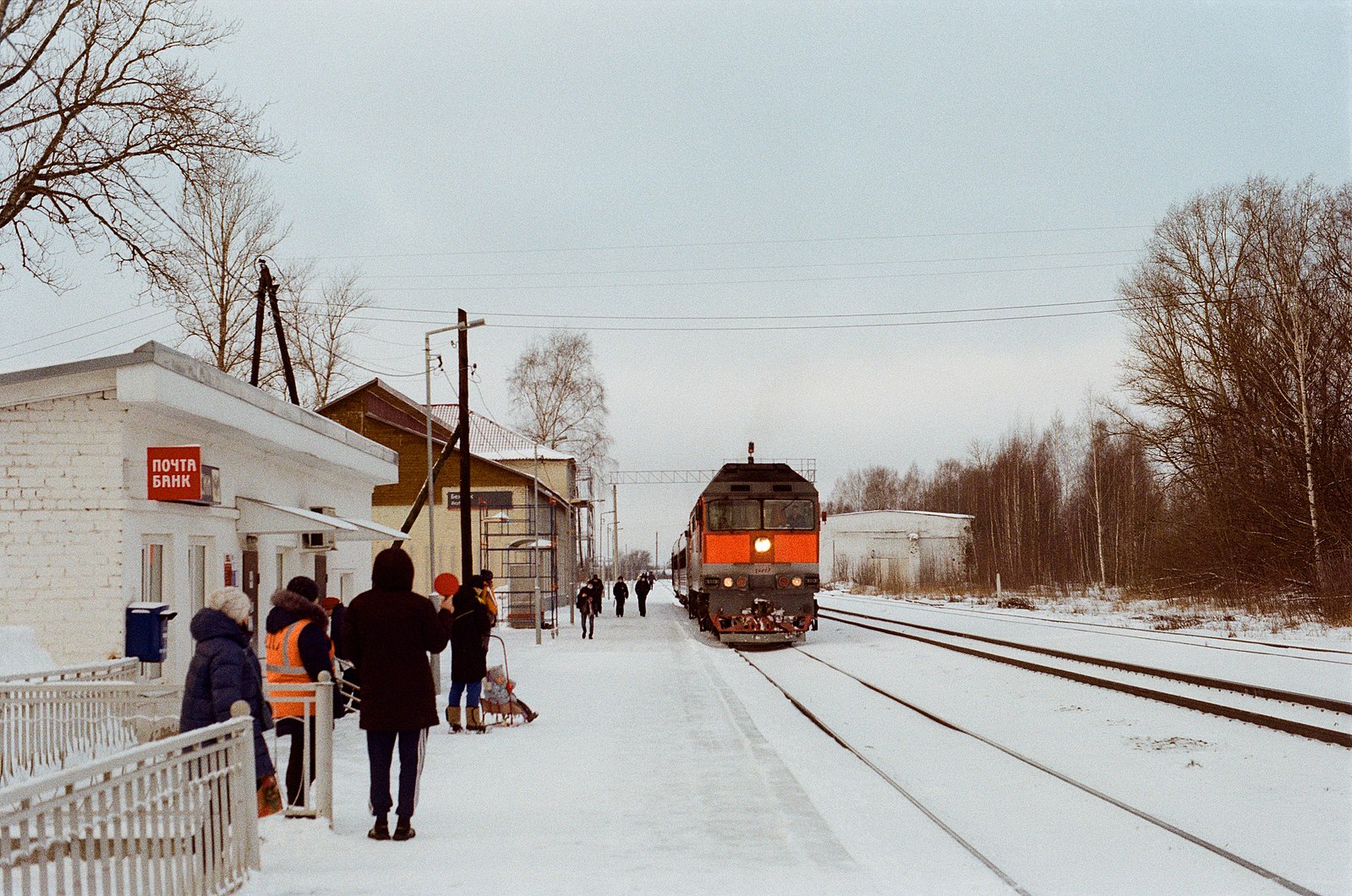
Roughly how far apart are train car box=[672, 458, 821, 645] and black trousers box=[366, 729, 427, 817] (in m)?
18.8

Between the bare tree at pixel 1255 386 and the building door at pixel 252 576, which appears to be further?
the bare tree at pixel 1255 386

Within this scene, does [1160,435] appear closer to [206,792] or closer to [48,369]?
[48,369]

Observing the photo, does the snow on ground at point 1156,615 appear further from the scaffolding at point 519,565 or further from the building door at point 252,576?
the building door at point 252,576

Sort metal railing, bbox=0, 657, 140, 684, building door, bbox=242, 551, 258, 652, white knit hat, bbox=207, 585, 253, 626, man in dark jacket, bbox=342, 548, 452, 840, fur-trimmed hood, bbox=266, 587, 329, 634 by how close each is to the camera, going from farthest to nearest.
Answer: building door, bbox=242, 551, 258, 652 < metal railing, bbox=0, 657, 140, 684 < fur-trimmed hood, bbox=266, 587, 329, 634 < man in dark jacket, bbox=342, 548, 452, 840 < white knit hat, bbox=207, 585, 253, 626

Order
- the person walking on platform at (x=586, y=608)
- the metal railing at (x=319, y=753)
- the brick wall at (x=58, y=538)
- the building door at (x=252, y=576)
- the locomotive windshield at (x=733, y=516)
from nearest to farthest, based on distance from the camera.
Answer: the metal railing at (x=319, y=753)
the brick wall at (x=58, y=538)
the building door at (x=252, y=576)
the locomotive windshield at (x=733, y=516)
the person walking on platform at (x=586, y=608)

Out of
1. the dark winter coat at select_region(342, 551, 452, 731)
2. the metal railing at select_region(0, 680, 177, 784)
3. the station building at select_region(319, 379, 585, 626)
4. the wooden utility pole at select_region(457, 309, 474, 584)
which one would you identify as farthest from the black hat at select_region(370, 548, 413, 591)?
the station building at select_region(319, 379, 585, 626)

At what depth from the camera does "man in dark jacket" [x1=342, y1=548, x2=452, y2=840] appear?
7457 millimetres

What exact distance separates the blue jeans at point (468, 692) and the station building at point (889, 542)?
2814 inches

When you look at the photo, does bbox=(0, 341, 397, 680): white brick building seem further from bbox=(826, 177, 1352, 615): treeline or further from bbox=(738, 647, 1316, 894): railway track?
bbox=(826, 177, 1352, 615): treeline

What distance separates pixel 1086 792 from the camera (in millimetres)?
9234

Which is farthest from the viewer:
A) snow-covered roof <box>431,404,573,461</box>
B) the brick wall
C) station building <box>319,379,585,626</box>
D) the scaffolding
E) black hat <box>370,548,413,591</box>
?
snow-covered roof <box>431,404,573,461</box>

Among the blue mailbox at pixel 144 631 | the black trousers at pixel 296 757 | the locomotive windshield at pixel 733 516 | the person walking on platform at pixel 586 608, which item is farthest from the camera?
the person walking on platform at pixel 586 608

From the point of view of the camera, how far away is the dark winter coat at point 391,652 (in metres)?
7.46

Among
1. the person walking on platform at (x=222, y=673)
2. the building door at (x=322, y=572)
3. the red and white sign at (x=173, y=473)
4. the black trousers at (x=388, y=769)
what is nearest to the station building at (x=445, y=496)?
the building door at (x=322, y=572)
